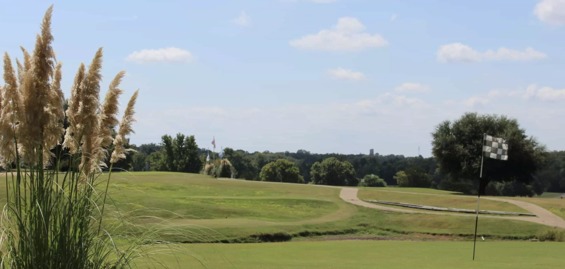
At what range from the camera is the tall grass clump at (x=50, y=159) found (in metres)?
5.74

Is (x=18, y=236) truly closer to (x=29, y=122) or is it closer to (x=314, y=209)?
(x=29, y=122)

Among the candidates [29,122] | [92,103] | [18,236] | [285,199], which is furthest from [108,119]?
[285,199]

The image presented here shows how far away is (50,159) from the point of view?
20.5ft

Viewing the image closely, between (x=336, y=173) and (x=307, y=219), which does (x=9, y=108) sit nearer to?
(x=307, y=219)

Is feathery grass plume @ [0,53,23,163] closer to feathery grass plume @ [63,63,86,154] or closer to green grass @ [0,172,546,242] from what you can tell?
feathery grass plume @ [63,63,86,154]

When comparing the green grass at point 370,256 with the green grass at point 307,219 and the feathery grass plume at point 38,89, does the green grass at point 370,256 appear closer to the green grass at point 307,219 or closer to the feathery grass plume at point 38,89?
the green grass at point 307,219

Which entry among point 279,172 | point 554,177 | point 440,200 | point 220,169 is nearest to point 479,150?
point 440,200

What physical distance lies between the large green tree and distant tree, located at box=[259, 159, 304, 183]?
43.1 m

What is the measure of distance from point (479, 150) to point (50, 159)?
52333 millimetres

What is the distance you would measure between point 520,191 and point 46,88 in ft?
305

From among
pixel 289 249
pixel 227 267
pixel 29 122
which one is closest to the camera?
pixel 29 122

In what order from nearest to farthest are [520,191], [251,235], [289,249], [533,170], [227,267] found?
1. [227,267]
2. [289,249]
3. [251,235]
4. [533,170]
5. [520,191]

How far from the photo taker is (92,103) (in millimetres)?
5863

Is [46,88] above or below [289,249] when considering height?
above
